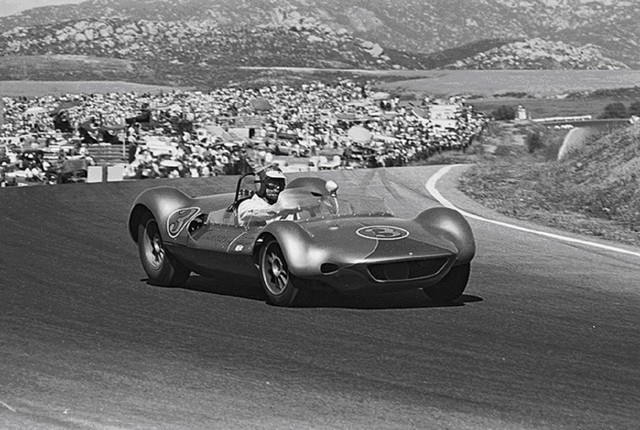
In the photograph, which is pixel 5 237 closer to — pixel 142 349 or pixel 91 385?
pixel 142 349

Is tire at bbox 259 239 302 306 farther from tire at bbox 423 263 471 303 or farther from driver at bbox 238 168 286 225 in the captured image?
tire at bbox 423 263 471 303

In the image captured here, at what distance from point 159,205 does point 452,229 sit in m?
2.70

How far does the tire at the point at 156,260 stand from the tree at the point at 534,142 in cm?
2334

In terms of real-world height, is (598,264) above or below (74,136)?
above

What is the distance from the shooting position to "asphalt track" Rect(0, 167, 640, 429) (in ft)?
18.9

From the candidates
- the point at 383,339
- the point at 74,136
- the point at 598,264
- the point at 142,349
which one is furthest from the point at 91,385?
the point at 74,136

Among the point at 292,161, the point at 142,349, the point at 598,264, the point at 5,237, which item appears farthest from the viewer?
the point at 292,161

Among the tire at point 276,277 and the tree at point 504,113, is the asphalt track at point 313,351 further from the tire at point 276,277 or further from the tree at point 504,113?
the tree at point 504,113

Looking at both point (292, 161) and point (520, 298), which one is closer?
point (520, 298)

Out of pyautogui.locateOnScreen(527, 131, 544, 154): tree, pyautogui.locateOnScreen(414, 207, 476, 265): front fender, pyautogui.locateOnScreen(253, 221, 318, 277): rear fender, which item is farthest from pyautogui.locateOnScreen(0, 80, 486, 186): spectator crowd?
pyautogui.locateOnScreen(253, 221, 318, 277): rear fender

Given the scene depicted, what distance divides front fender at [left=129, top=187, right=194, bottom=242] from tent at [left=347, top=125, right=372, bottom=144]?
25.2m

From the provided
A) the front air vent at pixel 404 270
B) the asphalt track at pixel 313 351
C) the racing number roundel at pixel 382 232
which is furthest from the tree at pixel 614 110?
the front air vent at pixel 404 270

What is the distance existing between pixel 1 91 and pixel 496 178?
2928 centimetres

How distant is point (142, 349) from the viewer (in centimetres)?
730
